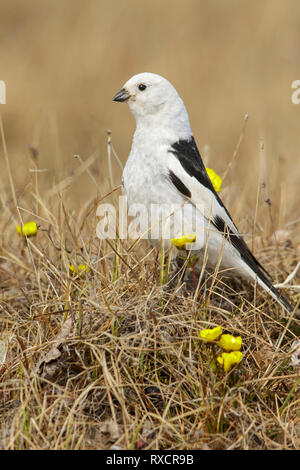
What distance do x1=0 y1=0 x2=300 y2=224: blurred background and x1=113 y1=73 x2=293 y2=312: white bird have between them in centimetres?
368

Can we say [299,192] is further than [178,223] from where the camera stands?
Yes

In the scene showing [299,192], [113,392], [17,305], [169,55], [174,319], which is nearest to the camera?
[113,392]

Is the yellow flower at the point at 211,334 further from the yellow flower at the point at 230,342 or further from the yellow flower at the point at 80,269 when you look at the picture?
the yellow flower at the point at 80,269

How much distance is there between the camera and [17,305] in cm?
312

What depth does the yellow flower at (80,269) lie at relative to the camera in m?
2.68

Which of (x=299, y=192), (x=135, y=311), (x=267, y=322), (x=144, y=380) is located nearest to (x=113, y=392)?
(x=144, y=380)

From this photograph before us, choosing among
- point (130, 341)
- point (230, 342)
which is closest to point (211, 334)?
point (230, 342)

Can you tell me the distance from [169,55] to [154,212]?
265 inches

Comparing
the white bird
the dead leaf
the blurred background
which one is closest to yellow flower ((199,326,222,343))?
the dead leaf

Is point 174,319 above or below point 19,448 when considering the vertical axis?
above

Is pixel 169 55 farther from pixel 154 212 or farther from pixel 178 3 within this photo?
pixel 154 212

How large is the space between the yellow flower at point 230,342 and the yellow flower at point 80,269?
75 cm

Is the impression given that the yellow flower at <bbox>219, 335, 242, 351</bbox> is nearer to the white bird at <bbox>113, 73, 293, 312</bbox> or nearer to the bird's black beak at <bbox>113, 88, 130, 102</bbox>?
the white bird at <bbox>113, 73, 293, 312</bbox>

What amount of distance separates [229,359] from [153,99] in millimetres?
1430
